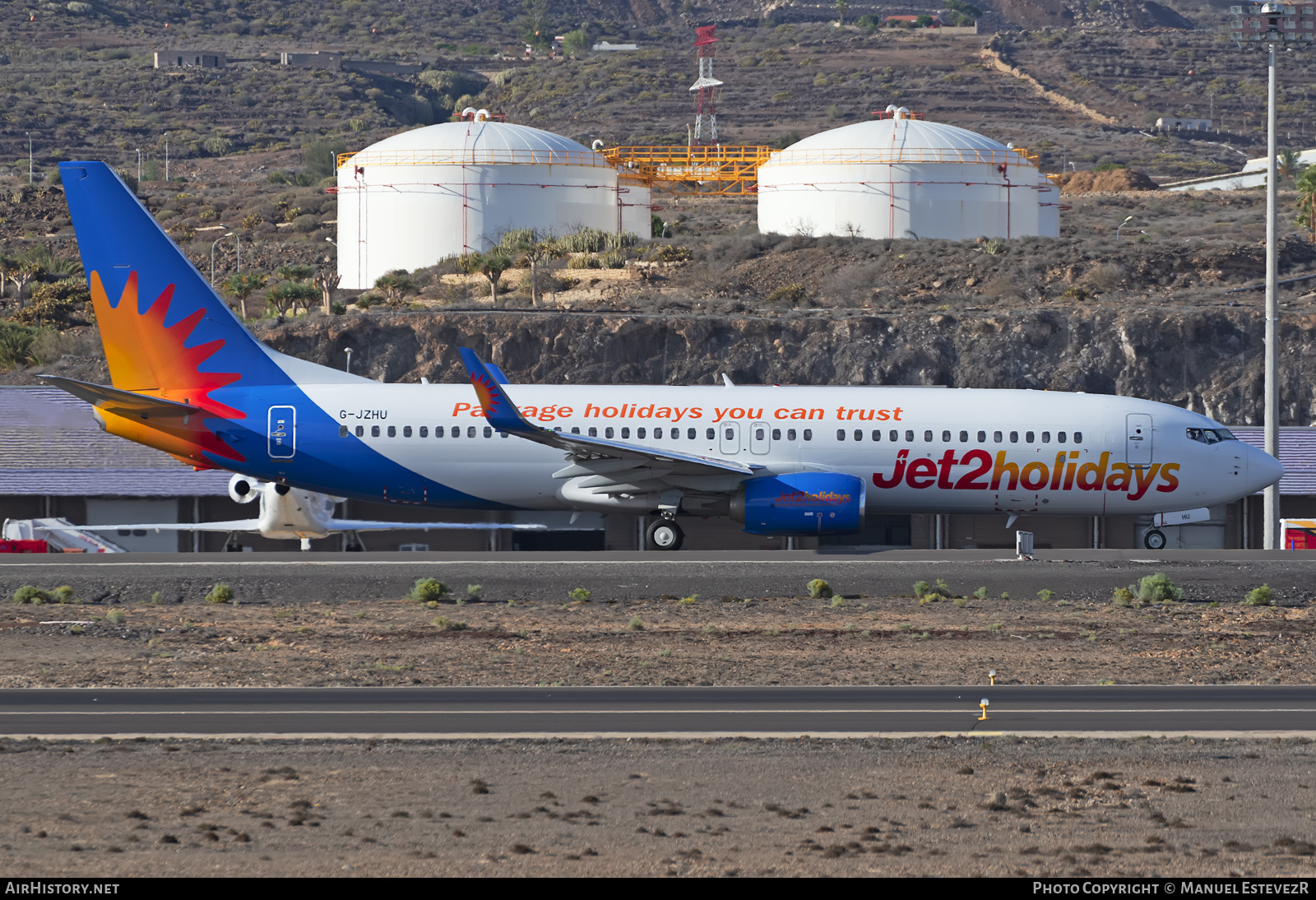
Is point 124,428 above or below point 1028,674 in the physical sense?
above

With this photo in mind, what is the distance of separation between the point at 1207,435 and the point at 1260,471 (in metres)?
1.43

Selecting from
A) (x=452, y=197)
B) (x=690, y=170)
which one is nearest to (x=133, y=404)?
(x=452, y=197)

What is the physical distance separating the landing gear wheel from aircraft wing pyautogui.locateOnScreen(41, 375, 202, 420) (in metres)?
10.8

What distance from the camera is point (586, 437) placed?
3584cm

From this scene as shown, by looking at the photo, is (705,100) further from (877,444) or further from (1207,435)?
(877,444)

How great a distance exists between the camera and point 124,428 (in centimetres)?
3491

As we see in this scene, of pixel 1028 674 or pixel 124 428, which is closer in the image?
pixel 1028 674

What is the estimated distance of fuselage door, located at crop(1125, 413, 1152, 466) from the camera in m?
35.8

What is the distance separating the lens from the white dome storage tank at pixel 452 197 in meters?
83.8

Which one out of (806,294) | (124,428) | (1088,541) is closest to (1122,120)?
(806,294)

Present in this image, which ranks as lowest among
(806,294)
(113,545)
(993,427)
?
(113,545)

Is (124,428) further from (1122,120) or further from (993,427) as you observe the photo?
(1122,120)

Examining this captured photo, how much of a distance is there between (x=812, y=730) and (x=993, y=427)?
19.8 metres

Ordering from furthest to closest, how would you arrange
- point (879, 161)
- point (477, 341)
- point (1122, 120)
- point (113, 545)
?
1. point (1122, 120)
2. point (879, 161)
3. point (477, 341)
4. point (113, 545)
